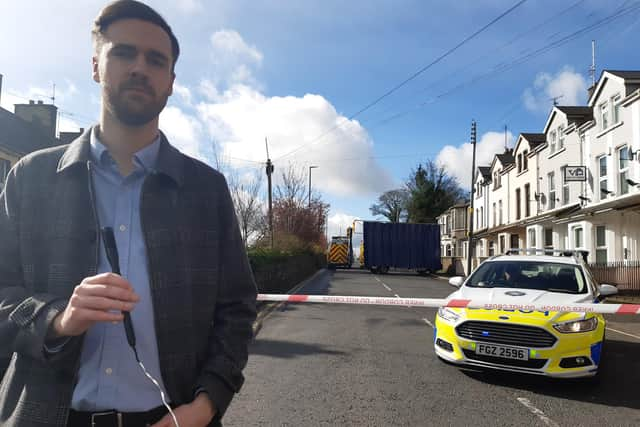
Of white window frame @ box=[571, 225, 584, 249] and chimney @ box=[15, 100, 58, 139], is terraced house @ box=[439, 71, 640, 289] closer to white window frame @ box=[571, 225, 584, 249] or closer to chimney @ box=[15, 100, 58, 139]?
white window frame @ box=[571, 225, 584, 249]

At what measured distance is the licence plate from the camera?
5.86 m

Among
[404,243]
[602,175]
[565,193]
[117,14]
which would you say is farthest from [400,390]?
[404,243]

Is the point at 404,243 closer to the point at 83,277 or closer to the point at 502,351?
the point at 502,351

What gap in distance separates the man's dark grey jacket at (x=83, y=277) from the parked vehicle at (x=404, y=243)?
116 feet

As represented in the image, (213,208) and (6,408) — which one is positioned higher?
(213,208)

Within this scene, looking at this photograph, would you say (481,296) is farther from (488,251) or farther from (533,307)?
(488,251)

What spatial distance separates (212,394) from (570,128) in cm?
2848

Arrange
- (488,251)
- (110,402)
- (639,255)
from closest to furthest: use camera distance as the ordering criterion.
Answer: (110,402)
(639,255)
(488,251)

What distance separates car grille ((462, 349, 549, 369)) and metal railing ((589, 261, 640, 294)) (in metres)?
15.4

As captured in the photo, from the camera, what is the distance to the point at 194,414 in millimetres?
1408

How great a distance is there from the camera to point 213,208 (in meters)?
1.69

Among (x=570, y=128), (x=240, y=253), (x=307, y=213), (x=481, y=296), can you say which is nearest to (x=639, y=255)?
(x=570, y=128)

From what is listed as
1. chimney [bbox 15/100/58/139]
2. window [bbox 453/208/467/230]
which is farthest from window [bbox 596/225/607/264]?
window [bbox 453/208/467/230]

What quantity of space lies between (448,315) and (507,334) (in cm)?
83
